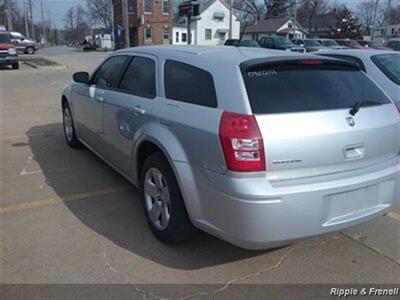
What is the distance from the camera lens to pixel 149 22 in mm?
53094

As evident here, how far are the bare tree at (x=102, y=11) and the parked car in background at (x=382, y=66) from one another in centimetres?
7568

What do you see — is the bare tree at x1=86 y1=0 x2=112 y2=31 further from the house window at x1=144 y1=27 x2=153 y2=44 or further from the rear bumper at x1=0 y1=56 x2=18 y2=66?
the rear bumper at x1=0 y1=56 x2=18 y2=66

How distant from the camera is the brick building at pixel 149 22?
5231 centimetres

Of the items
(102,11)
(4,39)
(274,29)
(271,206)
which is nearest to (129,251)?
(271,206)

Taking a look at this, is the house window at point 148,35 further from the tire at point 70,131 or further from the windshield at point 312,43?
the tire at point 70,131

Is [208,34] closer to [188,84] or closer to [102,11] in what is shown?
[102,11]

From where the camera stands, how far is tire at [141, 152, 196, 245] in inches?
131

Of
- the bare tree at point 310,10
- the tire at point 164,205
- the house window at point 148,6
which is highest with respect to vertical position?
the bare tree at point 310,10

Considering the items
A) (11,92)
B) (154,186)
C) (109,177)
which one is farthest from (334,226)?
(11,92)

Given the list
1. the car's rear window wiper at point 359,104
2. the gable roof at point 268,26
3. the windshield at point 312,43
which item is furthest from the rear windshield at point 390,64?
the gable roof at point 268,26

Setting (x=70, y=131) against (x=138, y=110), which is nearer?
(x=138, y=110)

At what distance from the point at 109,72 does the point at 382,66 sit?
378 cm

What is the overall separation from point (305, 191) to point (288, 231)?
29cm
